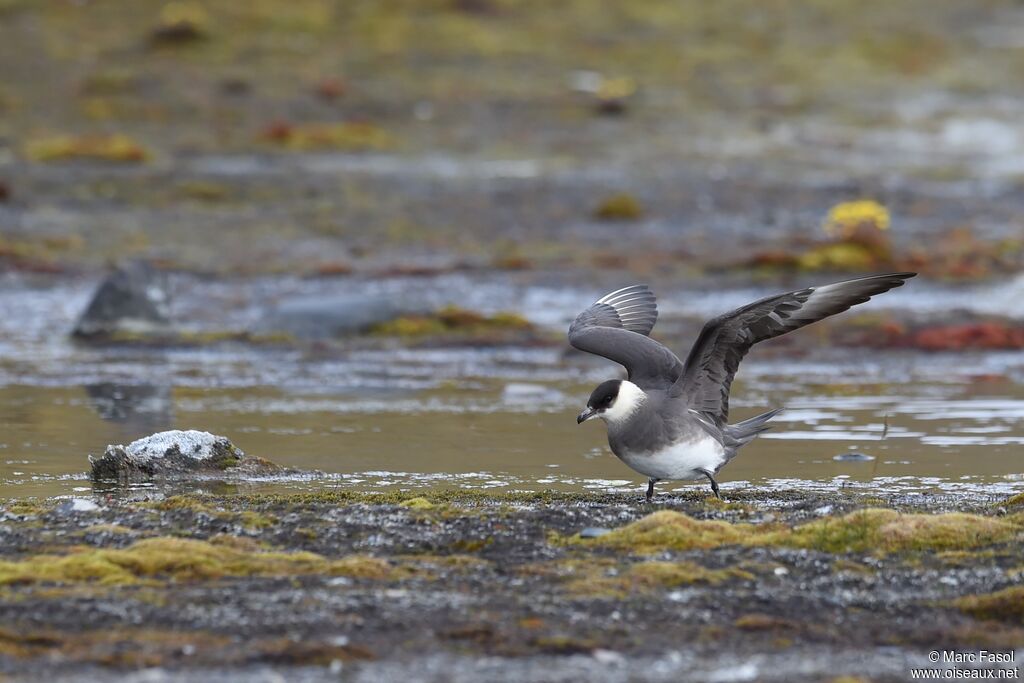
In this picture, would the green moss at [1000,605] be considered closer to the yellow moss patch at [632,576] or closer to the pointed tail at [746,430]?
the yellow moss patch at [632,576]

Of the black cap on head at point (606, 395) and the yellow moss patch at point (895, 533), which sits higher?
the black cap on head at point (606, 395)

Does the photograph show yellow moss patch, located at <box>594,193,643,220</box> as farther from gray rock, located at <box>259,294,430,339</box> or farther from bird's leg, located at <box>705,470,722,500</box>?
bird's leg, located at <box>705,470,722,500</box>

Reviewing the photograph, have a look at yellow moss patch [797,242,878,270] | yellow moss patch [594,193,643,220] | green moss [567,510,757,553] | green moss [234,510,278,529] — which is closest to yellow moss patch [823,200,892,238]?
yellow moss patch [797,242,878,270]

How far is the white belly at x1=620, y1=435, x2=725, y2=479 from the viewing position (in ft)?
32.1

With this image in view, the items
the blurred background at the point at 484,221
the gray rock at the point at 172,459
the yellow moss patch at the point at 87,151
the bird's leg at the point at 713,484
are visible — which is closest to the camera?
the bird's leg at the point at 713,484

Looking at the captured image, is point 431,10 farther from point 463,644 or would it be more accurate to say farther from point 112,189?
point 463,644

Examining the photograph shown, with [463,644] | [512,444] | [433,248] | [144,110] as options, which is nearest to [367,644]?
[463,644]

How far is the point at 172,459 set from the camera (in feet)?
37.8

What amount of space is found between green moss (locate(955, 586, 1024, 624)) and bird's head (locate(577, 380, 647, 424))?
9.74 feet

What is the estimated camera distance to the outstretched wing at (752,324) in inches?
382

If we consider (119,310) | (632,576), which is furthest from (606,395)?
(119,310)

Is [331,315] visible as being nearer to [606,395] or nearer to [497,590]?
[606,395]

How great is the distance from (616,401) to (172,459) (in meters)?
3.62

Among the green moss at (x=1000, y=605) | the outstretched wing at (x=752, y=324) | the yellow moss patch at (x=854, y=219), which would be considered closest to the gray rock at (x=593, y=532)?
the outstretched wing at (x=752, y=324)
